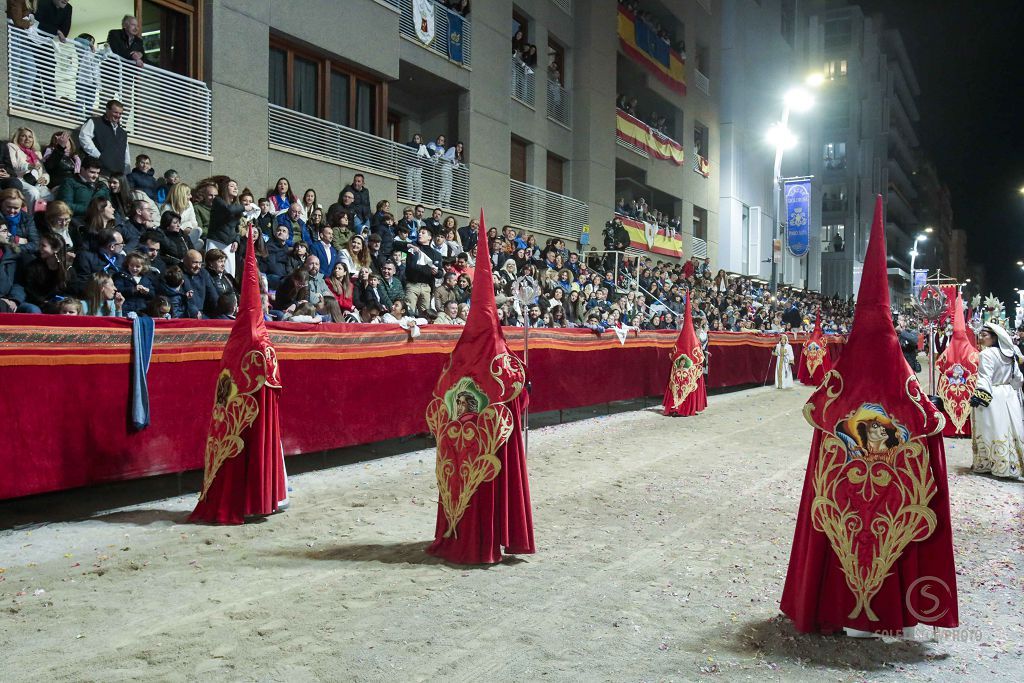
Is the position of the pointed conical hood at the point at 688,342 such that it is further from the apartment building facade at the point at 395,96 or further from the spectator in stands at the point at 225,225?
the spectator in stands at the point at 225,225

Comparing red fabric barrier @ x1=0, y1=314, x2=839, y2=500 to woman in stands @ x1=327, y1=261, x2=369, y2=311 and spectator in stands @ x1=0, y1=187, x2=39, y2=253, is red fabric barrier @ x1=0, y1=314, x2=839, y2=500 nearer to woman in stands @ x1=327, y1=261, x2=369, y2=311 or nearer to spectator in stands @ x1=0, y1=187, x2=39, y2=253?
woman in stands @ x1=327, y1=261, x2=369, y2=311

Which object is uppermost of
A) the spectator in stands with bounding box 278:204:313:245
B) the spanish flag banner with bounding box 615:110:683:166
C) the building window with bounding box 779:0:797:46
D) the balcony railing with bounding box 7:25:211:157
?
the building window with bounding box 779:0:797:46

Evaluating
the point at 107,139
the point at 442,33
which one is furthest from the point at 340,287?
the point at 442,33

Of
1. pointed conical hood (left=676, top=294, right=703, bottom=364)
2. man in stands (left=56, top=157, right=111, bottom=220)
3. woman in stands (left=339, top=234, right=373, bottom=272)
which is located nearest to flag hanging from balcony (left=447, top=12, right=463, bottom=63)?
woman in stands (left=339, top=234, right=373, bottom=272)

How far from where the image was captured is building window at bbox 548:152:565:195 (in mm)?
25839

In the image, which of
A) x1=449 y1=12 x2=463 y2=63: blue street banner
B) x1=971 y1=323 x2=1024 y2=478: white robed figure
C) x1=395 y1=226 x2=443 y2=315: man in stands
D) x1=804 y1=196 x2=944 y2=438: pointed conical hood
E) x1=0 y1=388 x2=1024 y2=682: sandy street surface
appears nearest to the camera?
x1=0 y1=388 x2=1024 y2=682: sandy street surface

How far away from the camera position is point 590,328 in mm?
13977

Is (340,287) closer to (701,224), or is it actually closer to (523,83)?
(523,83)

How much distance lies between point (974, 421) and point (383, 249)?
954cm

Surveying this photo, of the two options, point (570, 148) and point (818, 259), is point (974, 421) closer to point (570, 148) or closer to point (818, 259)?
point (570, 148)

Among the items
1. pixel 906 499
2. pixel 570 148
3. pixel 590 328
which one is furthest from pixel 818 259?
pixel 906 499

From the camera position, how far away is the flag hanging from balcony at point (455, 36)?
19.8m

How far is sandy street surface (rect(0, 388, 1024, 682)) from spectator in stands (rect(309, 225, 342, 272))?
17.5ft

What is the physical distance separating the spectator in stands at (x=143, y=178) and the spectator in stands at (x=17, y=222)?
2374mm
